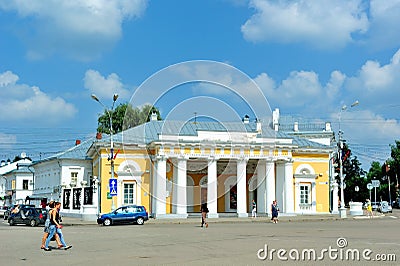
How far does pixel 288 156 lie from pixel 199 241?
30.9 m

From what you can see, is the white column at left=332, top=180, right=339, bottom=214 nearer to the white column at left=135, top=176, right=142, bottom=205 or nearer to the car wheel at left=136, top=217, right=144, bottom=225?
the white column at left=135, top=176, right=142, bottom=205

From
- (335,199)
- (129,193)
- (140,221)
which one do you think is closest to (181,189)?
(129,193)

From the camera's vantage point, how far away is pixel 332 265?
43.7ft

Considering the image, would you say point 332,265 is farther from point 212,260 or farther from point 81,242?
point 81,242

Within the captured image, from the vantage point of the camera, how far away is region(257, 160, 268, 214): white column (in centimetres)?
5072

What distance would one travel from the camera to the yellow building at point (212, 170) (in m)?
48.1

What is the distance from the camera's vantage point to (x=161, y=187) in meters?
48.3

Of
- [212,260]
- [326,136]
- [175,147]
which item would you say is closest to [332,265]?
[212,260]

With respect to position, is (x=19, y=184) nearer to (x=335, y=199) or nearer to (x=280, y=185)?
(x=280, y=185)

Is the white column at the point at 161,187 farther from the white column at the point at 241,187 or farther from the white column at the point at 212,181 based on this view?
the white column at the point at 241,187

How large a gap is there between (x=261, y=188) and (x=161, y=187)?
959cm

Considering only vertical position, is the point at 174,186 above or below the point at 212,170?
below

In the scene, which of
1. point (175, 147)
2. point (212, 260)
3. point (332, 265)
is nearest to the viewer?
point (332, 265)

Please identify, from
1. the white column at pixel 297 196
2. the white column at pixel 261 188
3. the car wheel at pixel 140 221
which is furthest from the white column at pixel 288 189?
the car wheel at pixel 140 221
